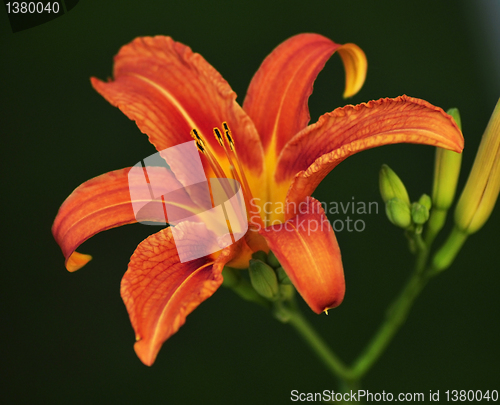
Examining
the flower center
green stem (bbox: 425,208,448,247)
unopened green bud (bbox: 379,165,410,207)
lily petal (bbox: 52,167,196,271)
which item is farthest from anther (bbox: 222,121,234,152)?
green stem (bbox: 425,208,448,247)

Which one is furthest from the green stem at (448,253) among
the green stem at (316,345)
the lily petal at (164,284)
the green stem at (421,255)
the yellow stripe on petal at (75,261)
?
the yellow stripe on petal at (75,261)

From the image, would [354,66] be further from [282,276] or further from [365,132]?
[282,276]

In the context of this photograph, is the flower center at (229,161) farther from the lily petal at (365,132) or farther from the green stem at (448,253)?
the green stem at (448,253)

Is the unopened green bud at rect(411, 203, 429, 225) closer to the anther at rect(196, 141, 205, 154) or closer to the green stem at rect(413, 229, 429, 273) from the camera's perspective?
the green stem at rect(413, 229, 429, 273)

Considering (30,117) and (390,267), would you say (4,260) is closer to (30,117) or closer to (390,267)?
(30,117)

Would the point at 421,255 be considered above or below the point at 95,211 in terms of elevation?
below

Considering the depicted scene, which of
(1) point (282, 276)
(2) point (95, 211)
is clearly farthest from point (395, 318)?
(2) point (95, 211)

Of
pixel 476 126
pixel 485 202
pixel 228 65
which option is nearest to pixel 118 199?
pixel 485 202
